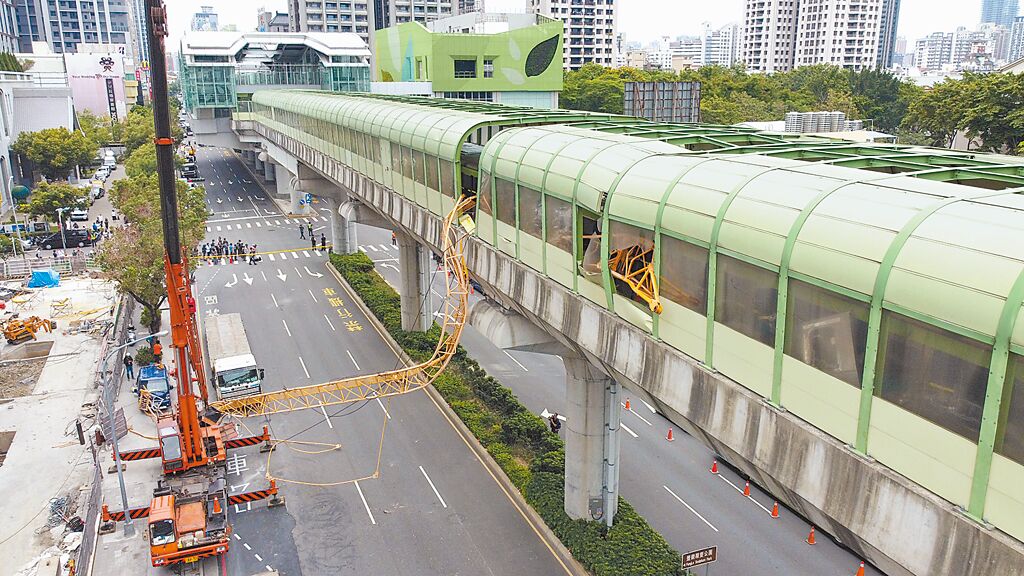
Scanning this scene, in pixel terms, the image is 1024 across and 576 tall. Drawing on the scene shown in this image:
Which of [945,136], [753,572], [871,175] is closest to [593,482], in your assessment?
[753,572]

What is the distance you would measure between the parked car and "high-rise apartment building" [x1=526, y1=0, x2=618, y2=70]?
401ft

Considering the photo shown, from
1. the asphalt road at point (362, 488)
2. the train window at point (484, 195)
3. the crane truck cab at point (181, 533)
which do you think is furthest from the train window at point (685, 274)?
the crane truck cab at point (181, 533)

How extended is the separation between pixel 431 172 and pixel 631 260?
14151 millimetres

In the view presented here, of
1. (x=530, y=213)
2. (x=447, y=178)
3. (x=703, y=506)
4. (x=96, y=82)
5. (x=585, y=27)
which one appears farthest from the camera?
(x=585, y=27)

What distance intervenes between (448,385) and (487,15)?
90.0 m

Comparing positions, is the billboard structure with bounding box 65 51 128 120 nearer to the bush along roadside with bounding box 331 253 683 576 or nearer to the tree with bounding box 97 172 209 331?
the tree with bounding box 97 172 209 331

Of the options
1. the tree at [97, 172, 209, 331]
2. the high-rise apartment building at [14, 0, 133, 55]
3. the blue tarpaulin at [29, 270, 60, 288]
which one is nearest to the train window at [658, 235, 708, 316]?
the tree at [97, 172, 209, 331]

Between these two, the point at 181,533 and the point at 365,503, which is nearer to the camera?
the point at 181,533

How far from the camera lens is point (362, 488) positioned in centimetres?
2894

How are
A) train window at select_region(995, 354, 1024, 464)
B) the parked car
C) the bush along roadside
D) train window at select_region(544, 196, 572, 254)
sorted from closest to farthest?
train window at select_region(995, 354, 1024, 464), train window at select_region(544, 196, 572, 254), the bush along roadside, the parked car

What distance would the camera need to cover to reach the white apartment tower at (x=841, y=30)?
19062cm

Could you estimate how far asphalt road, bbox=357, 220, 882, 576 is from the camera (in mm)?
24438

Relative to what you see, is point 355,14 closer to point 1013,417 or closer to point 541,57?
point 541,57

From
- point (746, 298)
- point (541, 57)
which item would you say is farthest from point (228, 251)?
point (746, 298)
